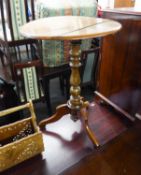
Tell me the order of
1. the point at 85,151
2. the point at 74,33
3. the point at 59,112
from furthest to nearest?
the point at 59,112
the point at 85,151
the point at 74,33

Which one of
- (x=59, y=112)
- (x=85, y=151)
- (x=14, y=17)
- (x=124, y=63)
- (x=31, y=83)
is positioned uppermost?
(x=14, y=17)

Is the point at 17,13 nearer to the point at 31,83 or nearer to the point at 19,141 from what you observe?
the point at 31,83

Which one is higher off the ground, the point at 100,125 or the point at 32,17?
the point at 32,17

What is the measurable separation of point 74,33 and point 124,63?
0.55m

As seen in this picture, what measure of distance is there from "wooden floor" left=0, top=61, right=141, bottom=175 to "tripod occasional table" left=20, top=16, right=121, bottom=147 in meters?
0.09

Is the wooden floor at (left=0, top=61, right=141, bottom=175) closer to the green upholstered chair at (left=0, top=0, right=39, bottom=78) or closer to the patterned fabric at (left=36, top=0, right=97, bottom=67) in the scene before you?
the patterned fabric at (left=36, top=0, right=97, bottom=67)

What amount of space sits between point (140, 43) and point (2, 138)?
1050mm

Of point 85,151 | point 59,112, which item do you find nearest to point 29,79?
point 59,112

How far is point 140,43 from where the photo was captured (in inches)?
43.8

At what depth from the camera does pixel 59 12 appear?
1.49 meters

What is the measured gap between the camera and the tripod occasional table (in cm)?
83

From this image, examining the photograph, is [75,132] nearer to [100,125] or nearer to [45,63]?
[100,125]

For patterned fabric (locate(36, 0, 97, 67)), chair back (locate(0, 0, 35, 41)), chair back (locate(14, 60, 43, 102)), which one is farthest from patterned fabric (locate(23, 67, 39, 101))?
chair back (locate(0, 0, 35, 41))

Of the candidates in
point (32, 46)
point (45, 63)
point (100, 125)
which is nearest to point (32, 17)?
point (32, 46)
